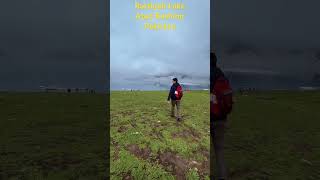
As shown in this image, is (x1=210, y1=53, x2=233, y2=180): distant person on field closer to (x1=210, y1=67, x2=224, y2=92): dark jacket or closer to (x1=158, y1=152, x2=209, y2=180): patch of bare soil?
(x1=210, y1=67, x2=224, y2=92): dark jacket

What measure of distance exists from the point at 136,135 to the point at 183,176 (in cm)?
692

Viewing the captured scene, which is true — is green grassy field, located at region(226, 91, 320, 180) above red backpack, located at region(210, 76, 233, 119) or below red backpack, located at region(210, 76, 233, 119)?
below

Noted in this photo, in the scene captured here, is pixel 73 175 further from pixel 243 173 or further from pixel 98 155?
pixel 243 173

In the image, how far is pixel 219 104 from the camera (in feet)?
27.5

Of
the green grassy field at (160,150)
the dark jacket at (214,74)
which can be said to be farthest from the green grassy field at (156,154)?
the dark jacket at (214,74)

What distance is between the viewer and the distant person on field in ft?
27.3

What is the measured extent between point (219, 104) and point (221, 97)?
17cm

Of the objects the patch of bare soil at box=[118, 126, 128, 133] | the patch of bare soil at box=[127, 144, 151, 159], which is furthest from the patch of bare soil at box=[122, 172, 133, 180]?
the patch of bare soil at box=[118, 126, 128, 133]

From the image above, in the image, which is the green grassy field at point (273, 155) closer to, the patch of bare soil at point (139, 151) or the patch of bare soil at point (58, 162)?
the patch of bare soil at point (139, 151)

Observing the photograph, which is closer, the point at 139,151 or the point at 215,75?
the point at 215,75

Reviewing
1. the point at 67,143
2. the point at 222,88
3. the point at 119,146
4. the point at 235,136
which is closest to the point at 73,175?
the point at 119,146

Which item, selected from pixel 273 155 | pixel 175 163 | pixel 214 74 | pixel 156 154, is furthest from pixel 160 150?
pixel 214 74

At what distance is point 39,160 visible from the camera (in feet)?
51.5

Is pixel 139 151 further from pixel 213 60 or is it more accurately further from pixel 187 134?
pixel 213 60
